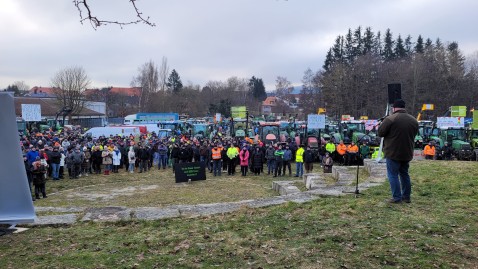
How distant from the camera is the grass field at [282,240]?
164 inches

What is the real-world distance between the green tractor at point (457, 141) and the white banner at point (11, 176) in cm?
2088

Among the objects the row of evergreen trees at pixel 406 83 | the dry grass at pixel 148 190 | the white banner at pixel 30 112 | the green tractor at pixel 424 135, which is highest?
the row of evergreen trees at pixel 406 83

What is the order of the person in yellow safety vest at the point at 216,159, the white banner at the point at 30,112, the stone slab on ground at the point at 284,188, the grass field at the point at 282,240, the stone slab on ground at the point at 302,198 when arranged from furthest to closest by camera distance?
the white banner at the point at 30,112
the person in yellow safety vest at the point at 216,159
the stone slab on ground at the point at 284,188
the stone slab on ground at the point at 302,198
the grass field at the point at 282,240

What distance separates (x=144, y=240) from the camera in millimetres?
5176

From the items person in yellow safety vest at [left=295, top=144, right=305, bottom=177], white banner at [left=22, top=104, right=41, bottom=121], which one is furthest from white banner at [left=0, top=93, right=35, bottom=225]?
white banner at [left=22, top=104, right=41, bottom=121]

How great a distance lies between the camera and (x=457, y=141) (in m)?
22.1

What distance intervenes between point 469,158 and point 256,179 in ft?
39.2

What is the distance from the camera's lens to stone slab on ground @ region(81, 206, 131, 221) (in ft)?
21.5

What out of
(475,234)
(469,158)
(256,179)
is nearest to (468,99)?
(469,158)

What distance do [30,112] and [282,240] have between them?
23816 millimetres

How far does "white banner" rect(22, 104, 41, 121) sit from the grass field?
67.5 feet

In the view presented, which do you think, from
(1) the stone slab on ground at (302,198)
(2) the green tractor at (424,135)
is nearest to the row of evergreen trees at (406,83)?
(2) the green tractor at (424,135)

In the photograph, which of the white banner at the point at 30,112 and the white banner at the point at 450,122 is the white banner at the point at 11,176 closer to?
the white banner at the point at 30,112

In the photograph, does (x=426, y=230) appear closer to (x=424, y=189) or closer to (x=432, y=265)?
(x=432, y=265)
